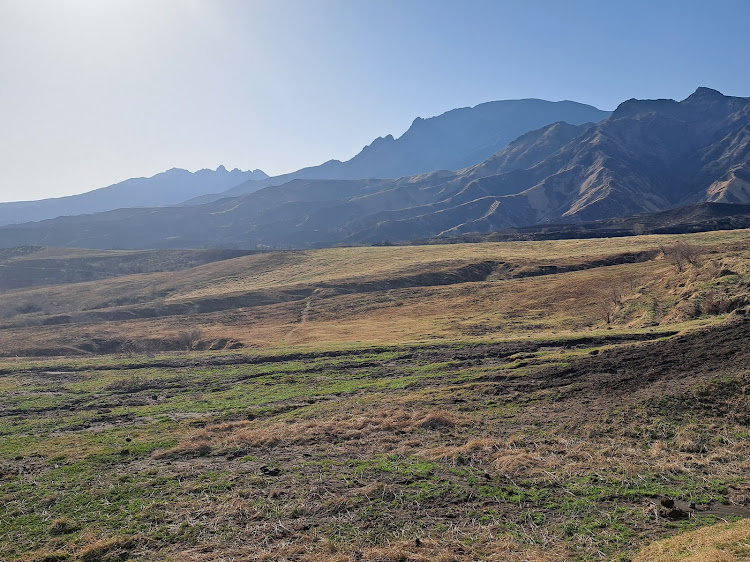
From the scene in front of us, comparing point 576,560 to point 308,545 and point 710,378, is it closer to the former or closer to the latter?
point 308,545

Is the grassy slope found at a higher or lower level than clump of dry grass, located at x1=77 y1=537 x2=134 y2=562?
lower

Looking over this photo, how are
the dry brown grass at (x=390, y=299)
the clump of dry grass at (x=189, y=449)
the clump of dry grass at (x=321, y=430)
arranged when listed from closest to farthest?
the clump of dry grass at (x=189, y=449), the clump of dry grass at (x=321, y=430), the dry brown grass at (x=390, y=299)

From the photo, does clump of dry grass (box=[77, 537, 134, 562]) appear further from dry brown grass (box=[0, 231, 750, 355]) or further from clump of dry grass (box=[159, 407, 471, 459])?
dry brown grass (box=[0, 231, 750, 355])

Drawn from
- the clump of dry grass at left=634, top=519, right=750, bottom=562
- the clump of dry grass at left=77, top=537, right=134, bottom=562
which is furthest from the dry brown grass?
the clump of dry grass at left=77, top=537, right=134, bottom=562

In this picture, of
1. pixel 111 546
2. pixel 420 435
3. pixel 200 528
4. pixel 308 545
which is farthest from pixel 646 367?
pixel 111 546

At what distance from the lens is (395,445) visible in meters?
21.9

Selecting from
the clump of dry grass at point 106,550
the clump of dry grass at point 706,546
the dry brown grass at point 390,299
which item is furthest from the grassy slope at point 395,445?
→ the dry brown grass at point 390,299

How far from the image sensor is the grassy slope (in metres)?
14.5

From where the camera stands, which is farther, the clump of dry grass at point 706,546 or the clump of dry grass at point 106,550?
the clump of dry grass at point 106,550

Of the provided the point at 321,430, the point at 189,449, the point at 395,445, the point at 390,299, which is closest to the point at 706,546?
the point at 395,445

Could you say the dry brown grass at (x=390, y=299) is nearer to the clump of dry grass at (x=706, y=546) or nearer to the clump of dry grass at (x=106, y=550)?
the clump of dry grass at (x=706, y=546)

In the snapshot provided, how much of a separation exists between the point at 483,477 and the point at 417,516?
11.5 feet

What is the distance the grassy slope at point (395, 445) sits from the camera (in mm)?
14523

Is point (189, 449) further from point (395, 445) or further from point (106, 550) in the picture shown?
point (395, 445)
